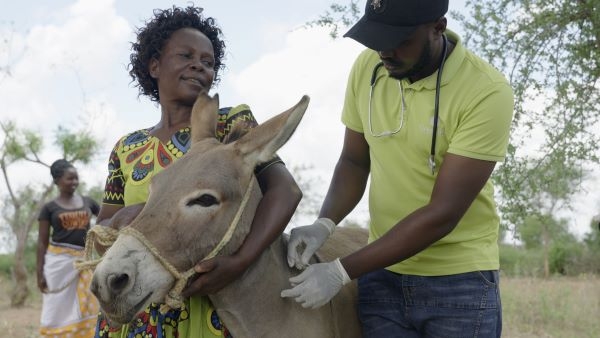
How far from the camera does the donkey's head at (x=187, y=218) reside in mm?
2812

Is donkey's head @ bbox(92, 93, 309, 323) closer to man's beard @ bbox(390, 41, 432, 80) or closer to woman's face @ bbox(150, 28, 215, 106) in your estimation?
woman's face @ bbox(150, 28, 215, 106)

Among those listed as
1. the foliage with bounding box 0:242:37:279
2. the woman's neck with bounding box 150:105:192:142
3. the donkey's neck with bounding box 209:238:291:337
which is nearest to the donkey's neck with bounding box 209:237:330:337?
the donkey's neck with bounding box 209:238:291:337

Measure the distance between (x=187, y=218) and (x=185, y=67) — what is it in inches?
38.6

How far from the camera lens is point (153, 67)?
3938 mm

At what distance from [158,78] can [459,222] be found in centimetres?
172

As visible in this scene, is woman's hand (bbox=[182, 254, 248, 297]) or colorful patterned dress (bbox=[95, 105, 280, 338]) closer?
woman's hand (bbox=[182, 254, 248, 297])

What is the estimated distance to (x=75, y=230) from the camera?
9375 mm

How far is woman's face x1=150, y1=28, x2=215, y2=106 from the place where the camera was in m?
3.69

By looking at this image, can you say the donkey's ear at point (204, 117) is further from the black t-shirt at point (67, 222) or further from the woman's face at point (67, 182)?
the woman's face at point (67, 182)

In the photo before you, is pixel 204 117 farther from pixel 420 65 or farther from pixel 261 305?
pixel 420 65

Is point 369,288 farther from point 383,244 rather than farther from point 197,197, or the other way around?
point 197,197

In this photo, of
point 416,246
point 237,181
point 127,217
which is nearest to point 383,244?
point 416,246

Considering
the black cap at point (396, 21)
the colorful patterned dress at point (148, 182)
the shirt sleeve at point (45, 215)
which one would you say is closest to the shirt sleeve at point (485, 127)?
the black cap at point (396, 21)

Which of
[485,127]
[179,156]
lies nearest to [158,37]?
[179,156]
